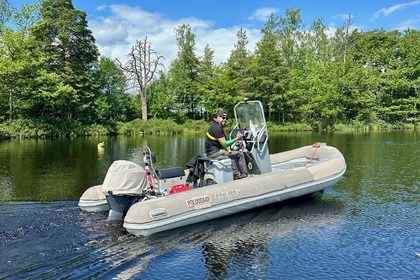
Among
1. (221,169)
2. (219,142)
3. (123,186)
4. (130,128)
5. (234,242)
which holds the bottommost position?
(234,242)

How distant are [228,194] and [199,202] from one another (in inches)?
26.8

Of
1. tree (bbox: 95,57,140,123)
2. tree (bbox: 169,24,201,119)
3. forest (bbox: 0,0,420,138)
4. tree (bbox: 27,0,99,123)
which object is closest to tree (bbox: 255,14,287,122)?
forest (bbox: 0,0,420,138)

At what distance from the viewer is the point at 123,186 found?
6.95m

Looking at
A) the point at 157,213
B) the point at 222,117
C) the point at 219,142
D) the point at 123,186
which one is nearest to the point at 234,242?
the point at 157,213

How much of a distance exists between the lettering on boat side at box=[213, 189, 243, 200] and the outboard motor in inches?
51.8

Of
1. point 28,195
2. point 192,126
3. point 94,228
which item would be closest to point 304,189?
point 94,228

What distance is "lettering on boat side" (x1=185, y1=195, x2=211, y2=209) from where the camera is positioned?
7.03 m

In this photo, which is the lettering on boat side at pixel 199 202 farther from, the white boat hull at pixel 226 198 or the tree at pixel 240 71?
the tree at pixel 240 71

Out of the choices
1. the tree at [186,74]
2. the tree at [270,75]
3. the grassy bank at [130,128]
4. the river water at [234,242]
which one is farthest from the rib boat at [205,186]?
the tree at [186,74]

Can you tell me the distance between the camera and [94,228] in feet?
22.8

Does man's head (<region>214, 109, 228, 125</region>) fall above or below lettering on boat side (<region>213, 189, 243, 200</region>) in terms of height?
above

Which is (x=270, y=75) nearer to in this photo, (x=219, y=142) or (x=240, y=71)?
(x=240, y=71)

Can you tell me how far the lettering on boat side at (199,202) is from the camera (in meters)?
7.03

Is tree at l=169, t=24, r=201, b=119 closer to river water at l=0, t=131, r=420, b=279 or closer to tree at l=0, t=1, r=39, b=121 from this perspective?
tree at l=0, t=1, r=39, b=121
